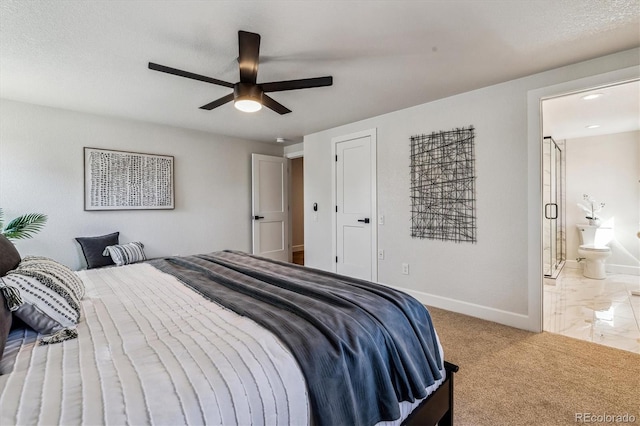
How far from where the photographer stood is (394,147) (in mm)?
3725

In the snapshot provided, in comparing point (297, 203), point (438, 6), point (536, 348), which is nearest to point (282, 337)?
point (438, 6)

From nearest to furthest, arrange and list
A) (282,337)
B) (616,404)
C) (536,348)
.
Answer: (282,337)
(616,404)
(536,348)

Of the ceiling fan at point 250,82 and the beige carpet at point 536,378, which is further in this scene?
the ceiling fan at point 250,82

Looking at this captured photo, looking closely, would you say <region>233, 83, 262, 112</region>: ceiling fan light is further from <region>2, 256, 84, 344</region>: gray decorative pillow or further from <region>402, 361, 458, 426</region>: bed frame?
<region>402, 361, 458, 426</region>: bed frame

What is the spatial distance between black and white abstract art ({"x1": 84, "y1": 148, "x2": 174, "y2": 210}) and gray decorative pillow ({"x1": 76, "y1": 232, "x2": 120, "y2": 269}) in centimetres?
41

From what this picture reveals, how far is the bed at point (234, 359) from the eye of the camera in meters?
0.74

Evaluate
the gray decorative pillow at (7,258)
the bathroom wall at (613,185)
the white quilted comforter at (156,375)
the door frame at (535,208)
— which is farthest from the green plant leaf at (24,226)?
the bathroom wall at (613,185)

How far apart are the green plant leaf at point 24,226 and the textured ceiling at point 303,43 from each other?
1.26 m

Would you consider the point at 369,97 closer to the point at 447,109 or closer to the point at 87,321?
the point at 447,109

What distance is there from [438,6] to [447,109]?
5.43 feet

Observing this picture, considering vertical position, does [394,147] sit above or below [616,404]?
above

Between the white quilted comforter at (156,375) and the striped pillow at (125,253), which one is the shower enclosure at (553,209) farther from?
the striped pillow at (125,253)

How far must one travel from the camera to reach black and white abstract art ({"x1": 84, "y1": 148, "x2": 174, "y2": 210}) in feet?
11.7

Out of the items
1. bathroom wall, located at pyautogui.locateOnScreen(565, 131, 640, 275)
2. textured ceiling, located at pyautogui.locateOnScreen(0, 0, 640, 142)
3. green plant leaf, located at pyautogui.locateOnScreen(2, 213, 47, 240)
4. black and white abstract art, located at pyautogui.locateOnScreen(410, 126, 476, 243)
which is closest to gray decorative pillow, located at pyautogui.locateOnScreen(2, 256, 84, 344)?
textured ceiling, located at pyautogui.locateOnScreen(0, 0, 640, 142)
